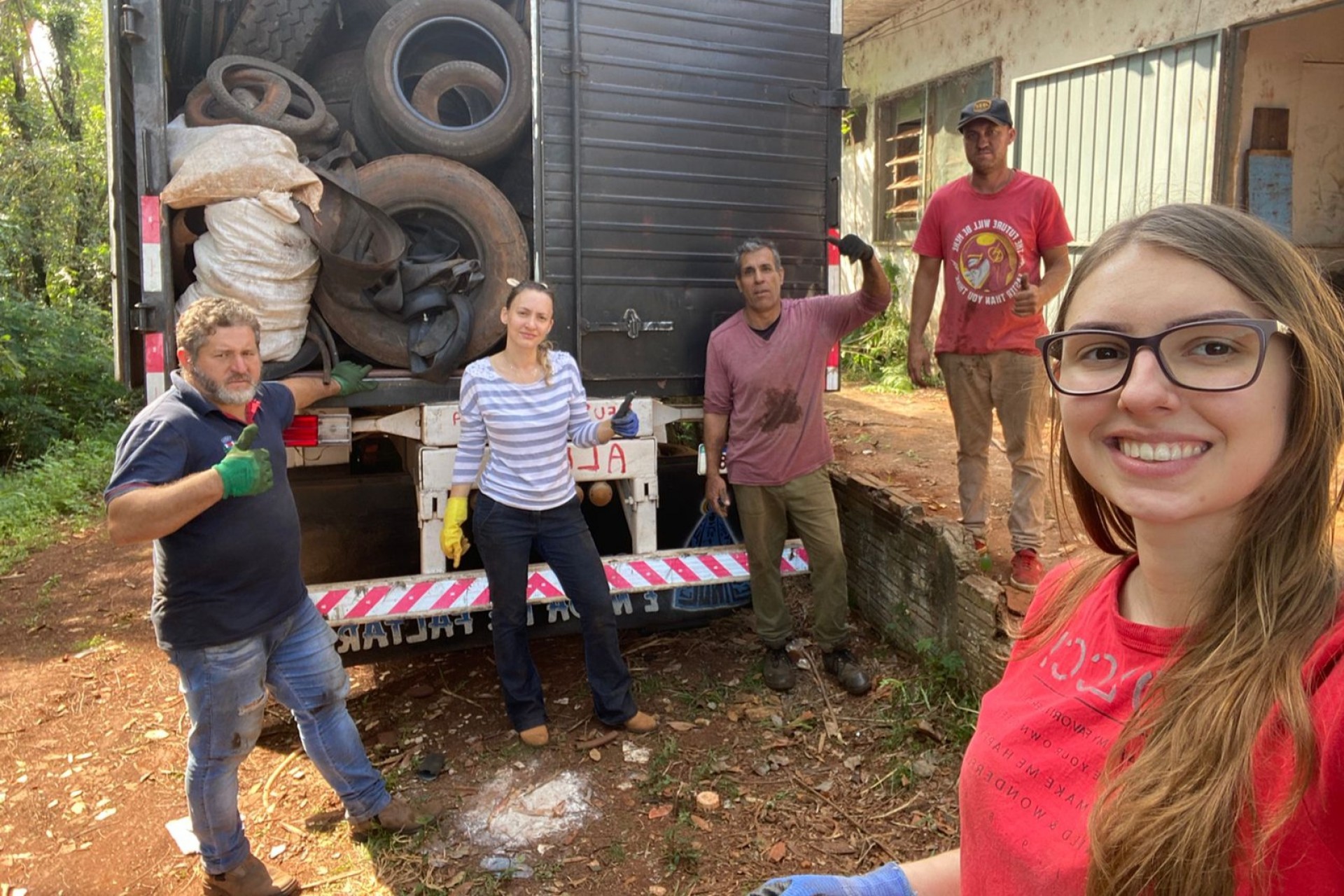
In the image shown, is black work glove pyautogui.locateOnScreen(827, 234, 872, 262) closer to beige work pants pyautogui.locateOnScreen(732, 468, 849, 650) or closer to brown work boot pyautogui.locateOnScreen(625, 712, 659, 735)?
beige work pants pyautogui.locateOnScreen(732, 468, 849, 650)

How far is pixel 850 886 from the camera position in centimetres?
129

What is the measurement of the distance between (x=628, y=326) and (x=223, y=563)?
188 cm

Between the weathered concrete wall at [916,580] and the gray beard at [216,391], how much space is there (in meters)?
2.58

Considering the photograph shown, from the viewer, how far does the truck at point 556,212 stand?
12.5 feet

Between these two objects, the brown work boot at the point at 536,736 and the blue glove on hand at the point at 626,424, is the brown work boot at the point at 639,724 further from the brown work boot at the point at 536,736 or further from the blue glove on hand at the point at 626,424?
the blue glove on hand at the point at 626,424

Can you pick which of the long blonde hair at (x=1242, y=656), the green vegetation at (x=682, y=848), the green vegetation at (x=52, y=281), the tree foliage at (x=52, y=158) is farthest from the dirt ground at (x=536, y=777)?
the tree foliage at (x=52, y=158)

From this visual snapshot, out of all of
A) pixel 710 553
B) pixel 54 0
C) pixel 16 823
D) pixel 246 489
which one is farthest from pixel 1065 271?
pixel 54 0

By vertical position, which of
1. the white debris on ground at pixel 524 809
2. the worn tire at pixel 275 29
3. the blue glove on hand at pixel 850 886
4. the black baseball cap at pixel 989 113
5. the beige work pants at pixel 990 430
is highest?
the worn tire at pixel 275 29

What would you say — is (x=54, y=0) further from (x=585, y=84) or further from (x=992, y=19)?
(x=585, y=84)

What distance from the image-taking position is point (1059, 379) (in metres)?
1.12

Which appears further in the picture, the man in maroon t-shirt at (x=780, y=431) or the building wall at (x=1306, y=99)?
the building wall at (x=1306, y=99)

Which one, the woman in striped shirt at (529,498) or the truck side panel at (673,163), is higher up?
the truck side panel at (673,163)

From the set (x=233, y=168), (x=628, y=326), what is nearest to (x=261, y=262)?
(x=233, y=168)

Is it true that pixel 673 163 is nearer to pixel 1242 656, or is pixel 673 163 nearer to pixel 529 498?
pixel 529 498
